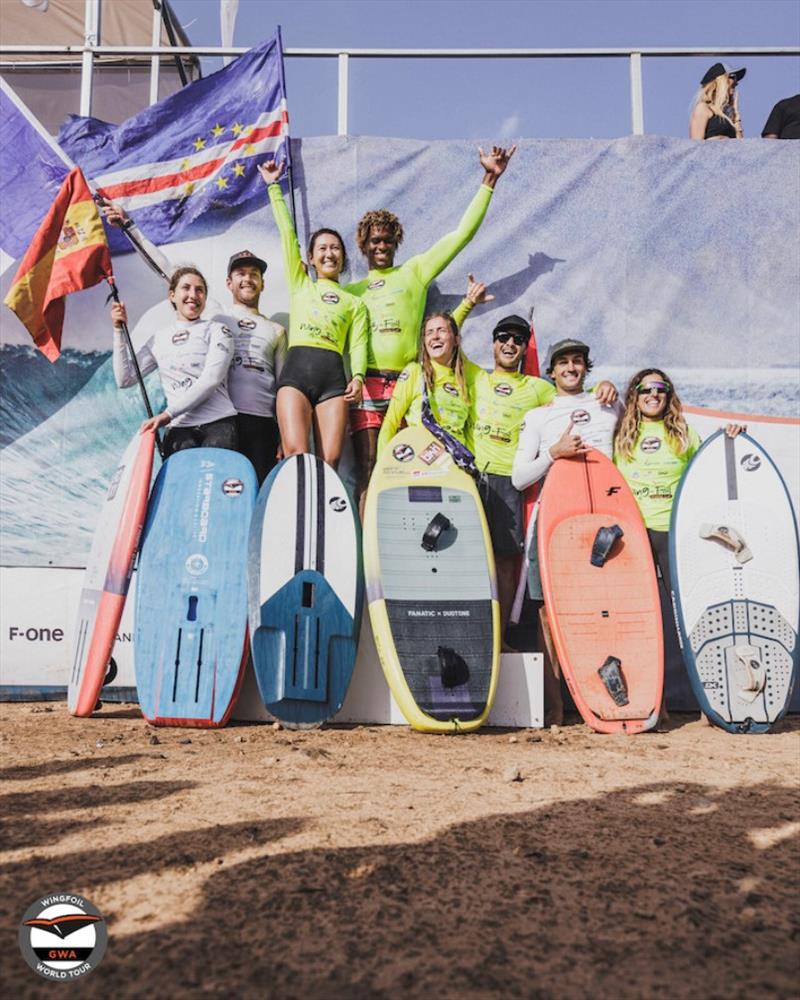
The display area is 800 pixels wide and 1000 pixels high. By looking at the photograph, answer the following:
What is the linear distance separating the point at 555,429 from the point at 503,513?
1.74 ft

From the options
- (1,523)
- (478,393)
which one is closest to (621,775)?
(478,393)

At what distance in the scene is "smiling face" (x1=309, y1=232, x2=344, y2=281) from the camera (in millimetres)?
4508

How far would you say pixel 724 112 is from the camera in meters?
4.96

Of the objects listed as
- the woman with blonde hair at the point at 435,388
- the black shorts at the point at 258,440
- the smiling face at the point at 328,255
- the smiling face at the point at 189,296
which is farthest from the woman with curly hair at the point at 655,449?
the smiling face at the point at 189,296

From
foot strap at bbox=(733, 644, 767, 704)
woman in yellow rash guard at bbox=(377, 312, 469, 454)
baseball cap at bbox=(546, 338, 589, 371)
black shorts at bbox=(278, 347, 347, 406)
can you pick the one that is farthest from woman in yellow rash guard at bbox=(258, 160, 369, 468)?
foot strap at bbox=(733, 644, 767, 704)

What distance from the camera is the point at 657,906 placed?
1.50 meters

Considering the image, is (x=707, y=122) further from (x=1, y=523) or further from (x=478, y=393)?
(x=1, y=523)

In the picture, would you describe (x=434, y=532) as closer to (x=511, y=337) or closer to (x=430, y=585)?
(x=430, y=585)

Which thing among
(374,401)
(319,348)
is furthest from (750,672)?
(319,348)

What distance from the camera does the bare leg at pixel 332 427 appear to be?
430 centimetres

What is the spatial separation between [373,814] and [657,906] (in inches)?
31.3

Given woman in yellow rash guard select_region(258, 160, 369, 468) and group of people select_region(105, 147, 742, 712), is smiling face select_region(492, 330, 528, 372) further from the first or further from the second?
woman in yellow rash guard select_region(258, 160, 369, 468)

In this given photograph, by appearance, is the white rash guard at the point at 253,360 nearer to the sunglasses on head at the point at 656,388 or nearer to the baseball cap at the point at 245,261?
the baseball cap at the point at 245,261

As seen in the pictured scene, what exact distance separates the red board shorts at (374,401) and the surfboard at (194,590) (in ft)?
2.38
